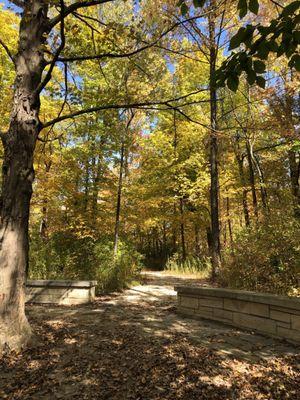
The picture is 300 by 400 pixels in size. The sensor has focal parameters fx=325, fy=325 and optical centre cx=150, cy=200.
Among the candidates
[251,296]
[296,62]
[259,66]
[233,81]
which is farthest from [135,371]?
[296,62]

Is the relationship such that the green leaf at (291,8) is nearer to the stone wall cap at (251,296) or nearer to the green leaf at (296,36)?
the green leaf at (296,36)

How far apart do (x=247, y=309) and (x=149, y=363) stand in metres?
2.01

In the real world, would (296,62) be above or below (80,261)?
above

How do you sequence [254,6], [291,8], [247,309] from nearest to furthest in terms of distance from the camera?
1. [291,8]
2. [254,6]
3. [247,309]

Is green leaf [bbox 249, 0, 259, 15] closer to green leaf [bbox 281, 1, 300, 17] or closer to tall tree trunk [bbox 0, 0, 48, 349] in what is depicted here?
green leaf [bbox 281, 1, 300, 17]

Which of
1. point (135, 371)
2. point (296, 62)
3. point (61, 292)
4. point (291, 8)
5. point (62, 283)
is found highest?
point (291, 8)

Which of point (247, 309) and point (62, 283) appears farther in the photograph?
point (62, 283)

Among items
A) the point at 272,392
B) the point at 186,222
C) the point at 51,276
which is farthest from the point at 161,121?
the point at 272,392

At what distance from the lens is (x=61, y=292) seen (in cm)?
738

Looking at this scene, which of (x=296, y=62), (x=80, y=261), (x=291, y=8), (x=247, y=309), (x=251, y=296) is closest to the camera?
(x=291, y=8)

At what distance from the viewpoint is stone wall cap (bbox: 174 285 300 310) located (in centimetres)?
434

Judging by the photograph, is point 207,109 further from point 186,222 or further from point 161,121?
point 186,222

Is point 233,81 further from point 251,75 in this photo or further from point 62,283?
point 62,283

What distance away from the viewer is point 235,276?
687 centimetres
